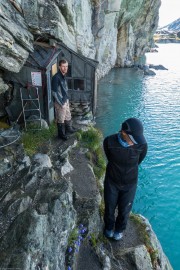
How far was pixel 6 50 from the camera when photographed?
1095cm

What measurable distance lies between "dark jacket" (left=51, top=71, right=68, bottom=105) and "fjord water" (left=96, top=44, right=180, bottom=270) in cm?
697

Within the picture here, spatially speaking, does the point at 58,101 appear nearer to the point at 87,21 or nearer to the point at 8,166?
the point at 8,166

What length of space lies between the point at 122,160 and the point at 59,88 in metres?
6.43

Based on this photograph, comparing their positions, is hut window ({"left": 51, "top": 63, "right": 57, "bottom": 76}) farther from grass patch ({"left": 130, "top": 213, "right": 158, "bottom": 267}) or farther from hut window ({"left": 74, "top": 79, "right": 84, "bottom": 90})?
grass patch ({"left": 130, "top": 213, "right": 158, "bottom": 267})

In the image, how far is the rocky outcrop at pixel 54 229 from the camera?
484cm

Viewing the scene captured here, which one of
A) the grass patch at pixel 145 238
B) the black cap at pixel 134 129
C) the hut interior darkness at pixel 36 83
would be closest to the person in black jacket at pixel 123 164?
the black cap at pixel 134 129

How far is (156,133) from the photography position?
20859 millimetres

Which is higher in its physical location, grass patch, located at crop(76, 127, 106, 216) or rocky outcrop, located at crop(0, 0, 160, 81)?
rocky outcrop, located at crop(0, 0, 160, 81)

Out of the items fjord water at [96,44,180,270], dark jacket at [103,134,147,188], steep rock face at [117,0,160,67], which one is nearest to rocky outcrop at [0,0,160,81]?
steep rock face at [117,0,160,67]

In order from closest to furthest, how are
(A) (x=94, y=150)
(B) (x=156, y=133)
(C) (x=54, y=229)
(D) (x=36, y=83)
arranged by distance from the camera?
1. (C) (x=54, y=229)
2. (A) (x=94, y=150)
3. (D) (x=36, y=83)
4. (B) (x=156, y=133)

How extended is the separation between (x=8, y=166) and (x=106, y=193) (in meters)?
4.18

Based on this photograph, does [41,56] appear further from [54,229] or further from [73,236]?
[54,229]

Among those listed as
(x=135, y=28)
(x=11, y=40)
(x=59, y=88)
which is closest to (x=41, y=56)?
(x=11, y=40)

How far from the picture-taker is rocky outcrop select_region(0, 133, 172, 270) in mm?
4836
